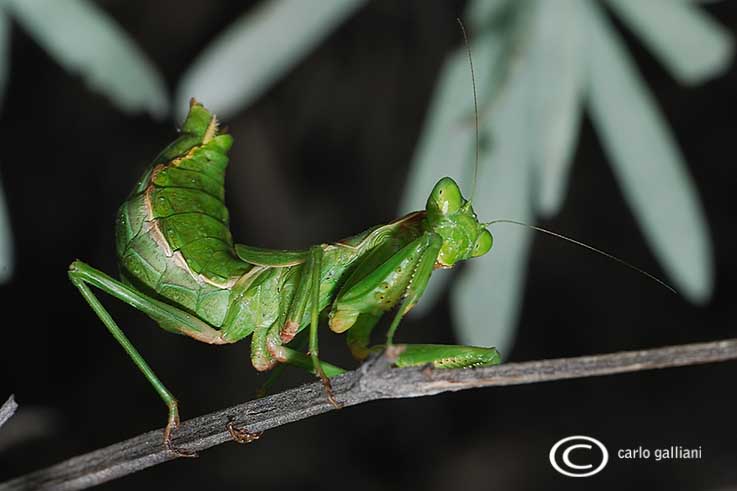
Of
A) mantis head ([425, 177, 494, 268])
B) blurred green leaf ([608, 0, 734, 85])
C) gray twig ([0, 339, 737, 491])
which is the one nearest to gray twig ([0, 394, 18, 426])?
gray twig ([0, 339, 737, 491])

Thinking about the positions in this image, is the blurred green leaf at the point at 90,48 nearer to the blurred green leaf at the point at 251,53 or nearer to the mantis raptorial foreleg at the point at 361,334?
the blurred green leaf at the point at 251,53

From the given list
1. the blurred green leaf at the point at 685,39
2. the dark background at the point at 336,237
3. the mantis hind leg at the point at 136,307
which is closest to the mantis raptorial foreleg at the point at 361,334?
the mantis hind leg at the point at 136,307

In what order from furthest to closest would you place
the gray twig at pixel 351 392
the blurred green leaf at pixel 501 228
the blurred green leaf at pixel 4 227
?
the blurred green leaf at pixel 501 228, the blurred green leaf at pixel 4 227, the gray twig at pixel 351 392

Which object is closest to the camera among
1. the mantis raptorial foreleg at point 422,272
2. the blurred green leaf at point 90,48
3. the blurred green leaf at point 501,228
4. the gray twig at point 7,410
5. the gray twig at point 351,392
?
the gray twig at point 351,392

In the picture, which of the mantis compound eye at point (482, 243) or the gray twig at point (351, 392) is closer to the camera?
the gray twig at point (351, 392)

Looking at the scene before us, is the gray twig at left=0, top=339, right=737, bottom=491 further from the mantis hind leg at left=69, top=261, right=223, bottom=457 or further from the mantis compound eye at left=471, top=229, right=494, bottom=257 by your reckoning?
the mantis compound eye at left=471, top=229, right=494, bottom=257

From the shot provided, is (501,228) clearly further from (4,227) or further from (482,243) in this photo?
(4,227)
